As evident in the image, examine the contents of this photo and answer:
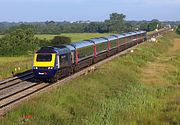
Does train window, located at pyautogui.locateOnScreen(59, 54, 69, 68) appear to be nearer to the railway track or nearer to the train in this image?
the train

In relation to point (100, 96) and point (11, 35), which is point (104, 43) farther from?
point (11, 35)

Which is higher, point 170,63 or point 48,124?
point 48,124

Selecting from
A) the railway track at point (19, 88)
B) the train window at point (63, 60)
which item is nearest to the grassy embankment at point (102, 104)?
the railway track at point (19, 88)

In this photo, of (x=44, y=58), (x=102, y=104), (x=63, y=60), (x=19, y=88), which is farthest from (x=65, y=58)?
(x=102, y=104)

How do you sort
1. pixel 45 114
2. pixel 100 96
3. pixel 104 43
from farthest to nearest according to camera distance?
pixel 104 43 → pixel 100 96 → pixel 45 114

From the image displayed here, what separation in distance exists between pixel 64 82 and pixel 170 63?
2923 centimetres

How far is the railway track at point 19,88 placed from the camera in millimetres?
22905

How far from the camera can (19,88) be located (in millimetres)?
28266

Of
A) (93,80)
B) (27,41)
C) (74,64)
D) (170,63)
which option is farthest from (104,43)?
(27,41)

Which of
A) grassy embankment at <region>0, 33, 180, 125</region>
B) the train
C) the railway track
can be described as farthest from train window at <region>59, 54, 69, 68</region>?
grassy embankment at <region>0, 33, 180, 125</region>

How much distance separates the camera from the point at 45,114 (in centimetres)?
1931

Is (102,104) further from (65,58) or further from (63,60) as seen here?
(65,58)

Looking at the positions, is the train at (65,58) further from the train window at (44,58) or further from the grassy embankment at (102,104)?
the grassy embankment at (102,104)

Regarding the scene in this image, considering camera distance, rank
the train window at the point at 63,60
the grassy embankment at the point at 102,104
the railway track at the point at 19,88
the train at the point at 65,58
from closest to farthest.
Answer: the grassy embankment at the point at 102,104, the railway track at the point at 19,88, the train at the point at 65,58, the train window at the point at 63,60
